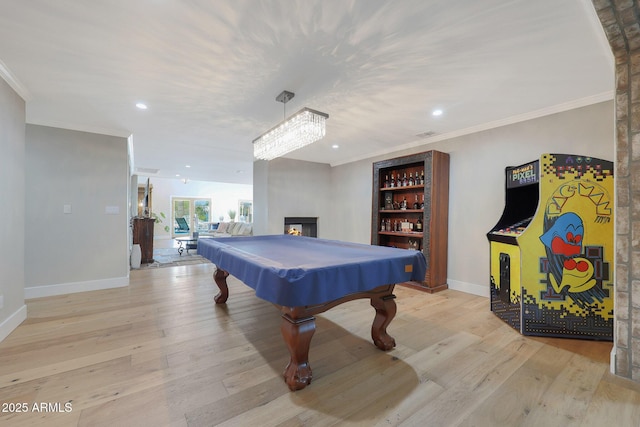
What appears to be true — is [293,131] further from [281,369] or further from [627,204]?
[627,204]

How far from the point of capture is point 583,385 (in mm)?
1699

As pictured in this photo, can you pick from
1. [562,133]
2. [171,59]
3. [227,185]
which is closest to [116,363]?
[171,59]

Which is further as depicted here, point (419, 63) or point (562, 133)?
point (562, 133)

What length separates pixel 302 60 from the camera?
2059 millimetres

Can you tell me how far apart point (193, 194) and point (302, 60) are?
35.6 feet

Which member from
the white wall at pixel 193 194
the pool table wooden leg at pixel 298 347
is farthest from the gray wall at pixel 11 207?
the white wall at pixel 193 194

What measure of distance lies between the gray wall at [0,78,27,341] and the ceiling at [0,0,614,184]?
0.26m

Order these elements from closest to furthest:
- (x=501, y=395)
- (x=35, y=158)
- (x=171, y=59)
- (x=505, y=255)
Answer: (x=501, y=395), (x=171, y=59), (x=505, y=255), (x=35, y=158)

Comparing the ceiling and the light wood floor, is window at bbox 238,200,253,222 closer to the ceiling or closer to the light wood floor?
the ceiling

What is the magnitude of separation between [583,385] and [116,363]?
127 inches

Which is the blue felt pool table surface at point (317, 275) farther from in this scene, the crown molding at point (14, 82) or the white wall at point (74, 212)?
the white wall at point (74, 212)

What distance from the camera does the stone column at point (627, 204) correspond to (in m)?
1.71

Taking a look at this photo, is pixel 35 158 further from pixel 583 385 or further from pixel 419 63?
pixel 583 385

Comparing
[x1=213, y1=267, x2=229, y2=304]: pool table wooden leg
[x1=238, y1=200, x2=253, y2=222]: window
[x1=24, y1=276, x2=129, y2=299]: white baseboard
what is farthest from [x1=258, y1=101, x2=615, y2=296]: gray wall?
[x1=238, y1=200, x2=253, y2=222]: window
